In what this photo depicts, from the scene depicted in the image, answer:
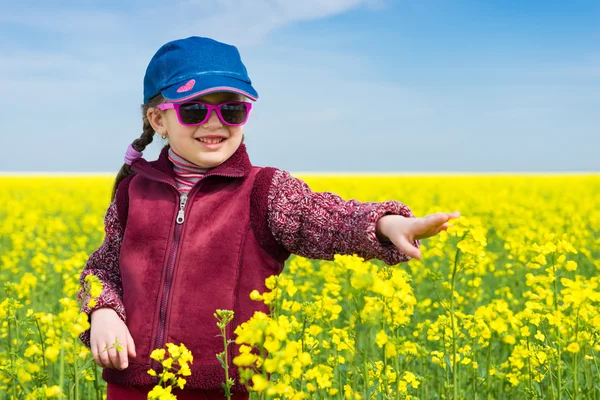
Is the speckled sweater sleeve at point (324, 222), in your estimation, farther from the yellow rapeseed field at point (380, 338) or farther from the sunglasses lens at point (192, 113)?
the sunglasses lens at point (192, 113)

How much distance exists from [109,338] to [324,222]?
974 millimetres

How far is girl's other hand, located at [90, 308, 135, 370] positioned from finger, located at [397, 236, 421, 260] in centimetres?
116

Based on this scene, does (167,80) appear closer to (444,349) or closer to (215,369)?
(215,369)

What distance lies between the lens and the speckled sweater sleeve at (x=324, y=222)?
2.23 metres

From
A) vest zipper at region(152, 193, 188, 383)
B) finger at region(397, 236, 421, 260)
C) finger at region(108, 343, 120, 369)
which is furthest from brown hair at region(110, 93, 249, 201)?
finger at region(397, 236, 421, 260)

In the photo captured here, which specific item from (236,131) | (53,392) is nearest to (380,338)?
(53,392)

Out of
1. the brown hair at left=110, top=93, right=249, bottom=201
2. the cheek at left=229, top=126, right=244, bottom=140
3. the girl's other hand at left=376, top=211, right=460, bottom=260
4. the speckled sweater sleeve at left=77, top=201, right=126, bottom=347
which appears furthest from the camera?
the brown hair at left=110, top=93, right=249, bottom=201

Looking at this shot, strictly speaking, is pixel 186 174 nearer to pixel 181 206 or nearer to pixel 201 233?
pixel 181 206

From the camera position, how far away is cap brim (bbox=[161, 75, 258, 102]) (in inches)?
102

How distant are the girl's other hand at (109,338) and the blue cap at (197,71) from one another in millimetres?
935

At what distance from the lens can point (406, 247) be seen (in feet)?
6.74

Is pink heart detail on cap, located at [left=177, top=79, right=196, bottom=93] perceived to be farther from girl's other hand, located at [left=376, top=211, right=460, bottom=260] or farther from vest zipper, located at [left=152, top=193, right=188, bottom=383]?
girl's other hand, located at [left=376, top=211, right=460, bottom=260]

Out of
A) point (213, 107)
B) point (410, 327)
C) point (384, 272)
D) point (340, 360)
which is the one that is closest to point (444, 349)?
point (340, 360)

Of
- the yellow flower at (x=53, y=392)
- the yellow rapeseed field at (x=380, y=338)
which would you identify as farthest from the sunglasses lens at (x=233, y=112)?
the yellow flower at (x=53, y=392)
